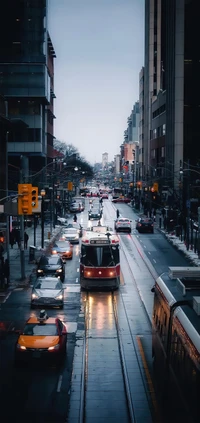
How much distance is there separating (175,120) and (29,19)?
30.3 m

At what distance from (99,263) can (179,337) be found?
21.3m

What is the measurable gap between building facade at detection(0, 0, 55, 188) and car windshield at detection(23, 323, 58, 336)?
77331mm

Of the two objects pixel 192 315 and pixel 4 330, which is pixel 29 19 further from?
pixel 192 315

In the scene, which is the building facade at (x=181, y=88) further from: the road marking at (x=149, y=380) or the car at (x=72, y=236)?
the road marking at (x=149, y=380)

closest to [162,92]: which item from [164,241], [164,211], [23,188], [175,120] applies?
[175,120]

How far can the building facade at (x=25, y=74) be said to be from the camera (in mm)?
101500

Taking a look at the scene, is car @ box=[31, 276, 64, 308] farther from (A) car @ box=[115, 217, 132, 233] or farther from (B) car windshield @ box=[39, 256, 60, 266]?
(A) car @ box=[115, 217, 132, 233]

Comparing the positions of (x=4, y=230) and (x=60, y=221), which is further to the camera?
(x=60, y=221)

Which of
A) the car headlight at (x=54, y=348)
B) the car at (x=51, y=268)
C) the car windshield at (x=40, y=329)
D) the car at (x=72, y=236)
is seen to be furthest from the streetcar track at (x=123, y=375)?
the car at (x=72, y=236)

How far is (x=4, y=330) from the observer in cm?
2592

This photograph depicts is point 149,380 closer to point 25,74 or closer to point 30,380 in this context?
point 30,380

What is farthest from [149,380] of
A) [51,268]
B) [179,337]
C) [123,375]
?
[51,268]

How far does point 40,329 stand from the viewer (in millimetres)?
21172

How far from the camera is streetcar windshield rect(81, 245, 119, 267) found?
34656mm
